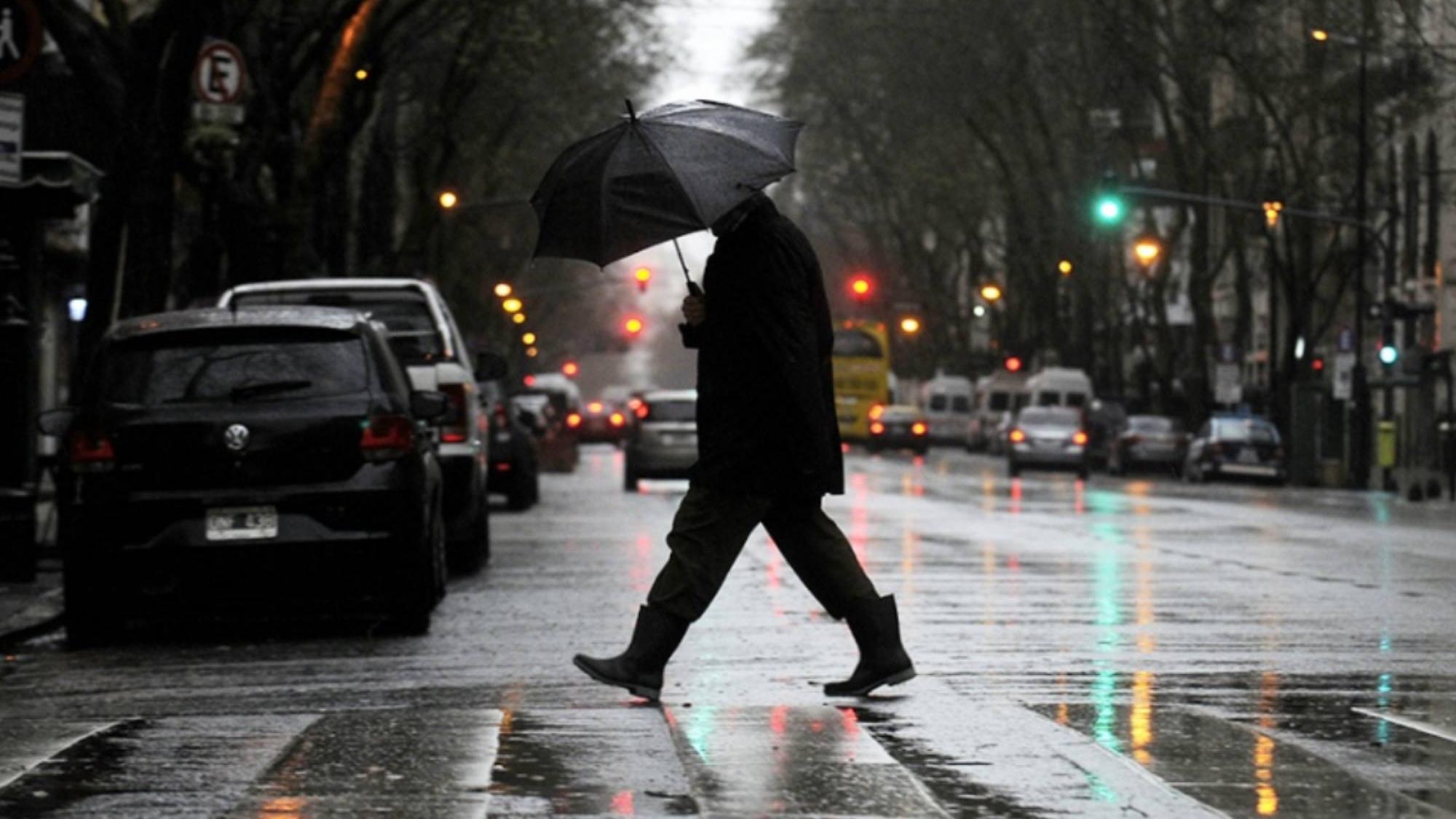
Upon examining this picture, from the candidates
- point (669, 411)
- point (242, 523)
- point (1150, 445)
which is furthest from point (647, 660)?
point (1150, 445)

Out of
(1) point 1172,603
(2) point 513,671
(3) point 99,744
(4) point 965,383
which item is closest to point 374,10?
(1) point 1172,603

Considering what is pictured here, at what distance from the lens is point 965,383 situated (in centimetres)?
9912

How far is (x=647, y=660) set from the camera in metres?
10.4

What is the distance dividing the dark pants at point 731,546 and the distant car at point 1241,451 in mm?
44851

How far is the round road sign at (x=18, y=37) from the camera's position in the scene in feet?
55.5

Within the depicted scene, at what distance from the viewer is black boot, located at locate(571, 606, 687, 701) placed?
34.2 feet

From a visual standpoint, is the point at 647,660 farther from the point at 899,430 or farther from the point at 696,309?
the point at 899,430

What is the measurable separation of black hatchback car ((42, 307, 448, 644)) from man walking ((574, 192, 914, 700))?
411cm

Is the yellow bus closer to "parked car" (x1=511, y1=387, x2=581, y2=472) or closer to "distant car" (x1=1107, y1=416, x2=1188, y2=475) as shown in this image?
"distant car" (x1=1107, y1=416, x2=1188, y2=475)

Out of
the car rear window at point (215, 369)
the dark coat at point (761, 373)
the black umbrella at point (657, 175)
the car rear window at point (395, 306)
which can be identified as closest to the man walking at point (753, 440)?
the dark coat at point (761, 373)

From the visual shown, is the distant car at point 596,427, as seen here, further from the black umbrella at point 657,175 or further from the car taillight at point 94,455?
the black umbrella at point 657,175

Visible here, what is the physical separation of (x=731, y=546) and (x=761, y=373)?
632mm

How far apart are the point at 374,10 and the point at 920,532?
7.86m

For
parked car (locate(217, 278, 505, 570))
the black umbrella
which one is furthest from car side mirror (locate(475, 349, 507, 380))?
the black umbrella
